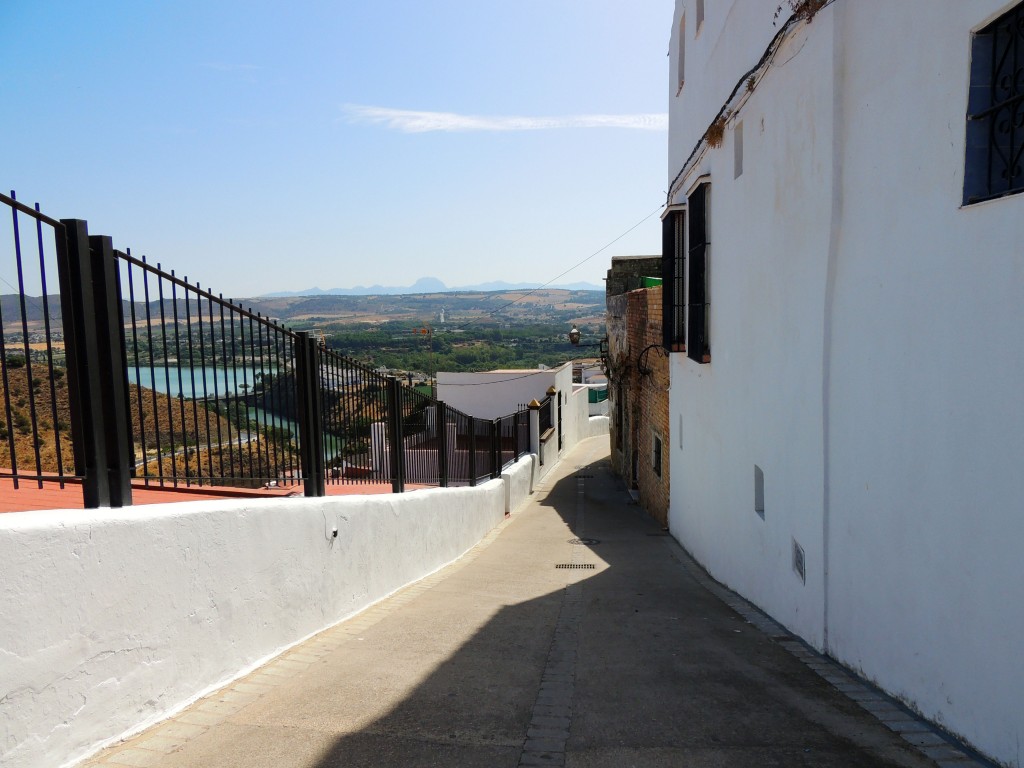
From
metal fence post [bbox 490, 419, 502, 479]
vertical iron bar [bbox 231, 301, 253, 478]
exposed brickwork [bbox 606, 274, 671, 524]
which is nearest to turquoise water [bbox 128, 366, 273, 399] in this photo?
vertical iron bar [bbox 231, 301, 253, 478]

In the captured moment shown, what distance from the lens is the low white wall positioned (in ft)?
9.55

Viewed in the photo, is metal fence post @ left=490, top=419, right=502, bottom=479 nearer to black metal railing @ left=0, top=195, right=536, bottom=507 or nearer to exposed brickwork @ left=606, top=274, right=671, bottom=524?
exposed brickwork @ left=606, top=274, right=671, bottom=524

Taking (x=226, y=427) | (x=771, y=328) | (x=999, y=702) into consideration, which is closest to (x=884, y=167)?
(x=771, y=328)

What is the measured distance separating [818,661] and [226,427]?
425cm

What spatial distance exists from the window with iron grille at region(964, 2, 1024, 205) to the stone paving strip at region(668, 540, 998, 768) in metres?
2.39

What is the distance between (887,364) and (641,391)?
12225 mm

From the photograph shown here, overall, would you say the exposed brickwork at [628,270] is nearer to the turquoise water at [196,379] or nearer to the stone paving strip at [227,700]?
the stone paving strip at [227,700]

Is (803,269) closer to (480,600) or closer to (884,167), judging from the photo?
(884,167)

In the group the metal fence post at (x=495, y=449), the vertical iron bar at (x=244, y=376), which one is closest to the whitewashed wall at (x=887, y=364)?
the vertical iron bar at (x=244, y=376)

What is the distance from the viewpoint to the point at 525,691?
4316 mm

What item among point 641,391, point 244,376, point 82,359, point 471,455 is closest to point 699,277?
point 471,455

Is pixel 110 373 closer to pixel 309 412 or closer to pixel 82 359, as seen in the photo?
pixel 82 359

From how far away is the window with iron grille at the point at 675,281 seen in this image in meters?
10.7

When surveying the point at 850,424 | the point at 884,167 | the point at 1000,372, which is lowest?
the point at 850,424
